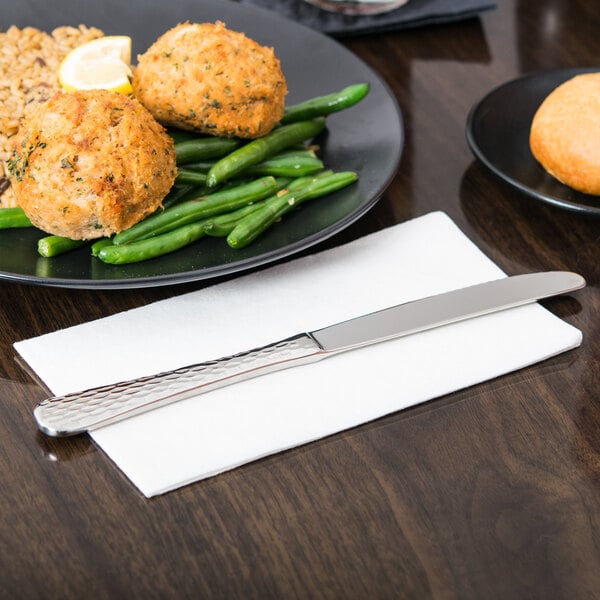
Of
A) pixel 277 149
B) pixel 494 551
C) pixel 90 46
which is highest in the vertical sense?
pixel 90 46

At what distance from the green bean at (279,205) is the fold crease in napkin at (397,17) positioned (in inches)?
26.9

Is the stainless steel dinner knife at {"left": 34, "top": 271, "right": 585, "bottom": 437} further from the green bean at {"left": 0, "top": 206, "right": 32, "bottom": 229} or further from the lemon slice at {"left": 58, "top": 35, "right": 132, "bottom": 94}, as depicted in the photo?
the lemon slice at {"left": 58, "top": 35, "right": 132, "bottom": 94}

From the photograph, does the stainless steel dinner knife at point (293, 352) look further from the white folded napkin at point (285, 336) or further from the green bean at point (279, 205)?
the green bean at point (279, 205)

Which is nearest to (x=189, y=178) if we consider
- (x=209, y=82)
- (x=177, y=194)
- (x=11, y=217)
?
(x=177, y=194)

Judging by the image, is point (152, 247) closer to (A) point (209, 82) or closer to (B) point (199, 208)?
(B) point (199, 208)

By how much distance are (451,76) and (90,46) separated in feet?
2.47

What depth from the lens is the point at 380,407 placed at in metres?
1.11

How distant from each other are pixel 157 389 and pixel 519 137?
2.74 feet

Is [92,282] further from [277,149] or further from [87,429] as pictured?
[277,149]

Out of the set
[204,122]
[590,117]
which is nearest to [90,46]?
[204,122]

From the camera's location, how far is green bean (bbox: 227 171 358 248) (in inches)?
50.3

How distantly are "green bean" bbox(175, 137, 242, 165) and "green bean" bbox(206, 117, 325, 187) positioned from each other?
16mm

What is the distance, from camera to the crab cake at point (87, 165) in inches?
47.4

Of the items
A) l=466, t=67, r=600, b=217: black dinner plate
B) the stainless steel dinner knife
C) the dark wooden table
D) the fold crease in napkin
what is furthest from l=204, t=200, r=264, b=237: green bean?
the fold crease in napkin
